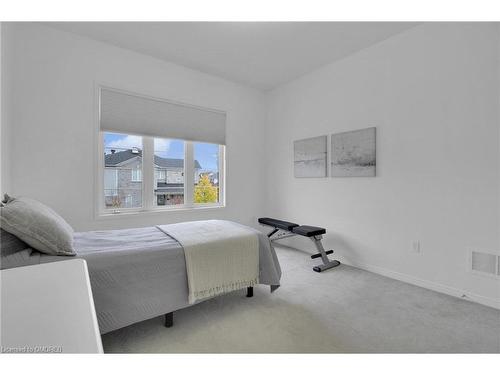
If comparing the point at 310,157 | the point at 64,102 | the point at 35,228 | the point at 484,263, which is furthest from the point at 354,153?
the point at 64,102

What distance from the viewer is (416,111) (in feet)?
8.41

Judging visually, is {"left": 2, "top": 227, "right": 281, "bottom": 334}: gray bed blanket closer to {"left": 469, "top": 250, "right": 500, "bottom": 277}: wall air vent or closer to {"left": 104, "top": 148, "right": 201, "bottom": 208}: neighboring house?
{"left": 104, "top": 148, "right": 201, "bottom": 208}: neighboring house

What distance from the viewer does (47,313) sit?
67 cm

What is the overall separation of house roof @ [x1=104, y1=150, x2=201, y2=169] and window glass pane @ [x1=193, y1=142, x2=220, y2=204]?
0.29 metres

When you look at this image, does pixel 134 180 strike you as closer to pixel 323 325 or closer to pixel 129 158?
pixel 129 158

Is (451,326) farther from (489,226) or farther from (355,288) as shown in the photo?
(489,226)

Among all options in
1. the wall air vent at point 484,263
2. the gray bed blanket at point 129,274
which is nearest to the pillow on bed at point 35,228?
the gray bed blanket at point 129,274

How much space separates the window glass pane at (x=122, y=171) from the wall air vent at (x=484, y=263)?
3.73 m

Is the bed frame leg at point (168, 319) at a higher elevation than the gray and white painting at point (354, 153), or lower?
lower

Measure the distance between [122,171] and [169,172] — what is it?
24.4 inches

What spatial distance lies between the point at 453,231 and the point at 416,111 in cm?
126

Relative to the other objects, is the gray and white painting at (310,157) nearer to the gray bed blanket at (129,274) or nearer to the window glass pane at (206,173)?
the window glass pane at (206,173)

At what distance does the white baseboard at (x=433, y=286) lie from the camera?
2151mm
